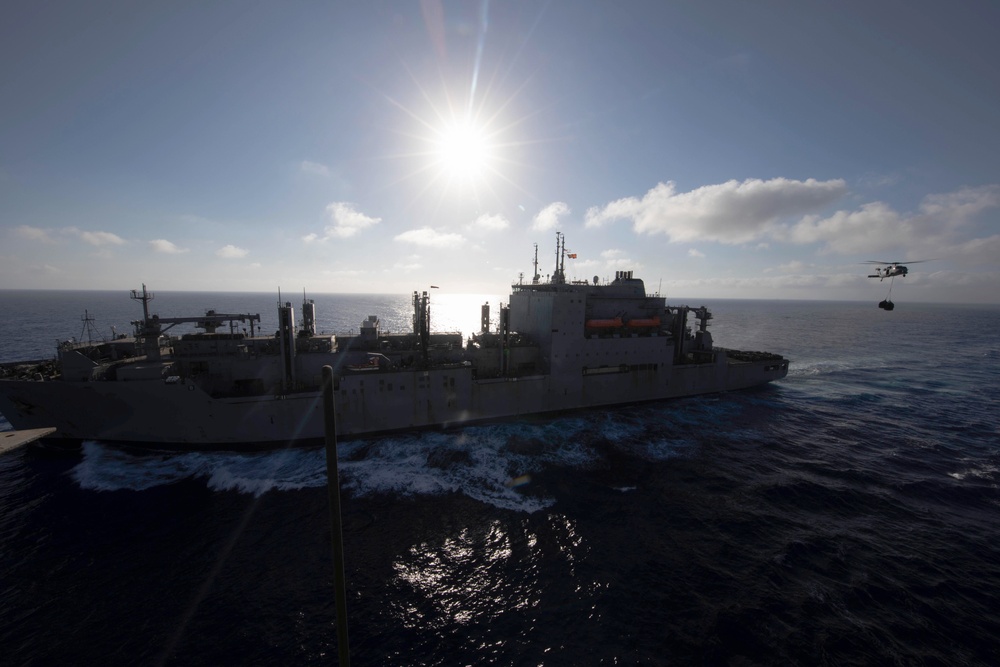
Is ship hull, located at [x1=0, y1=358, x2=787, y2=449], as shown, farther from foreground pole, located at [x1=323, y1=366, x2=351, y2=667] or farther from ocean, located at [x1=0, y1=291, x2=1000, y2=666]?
foreground pole, located at [x1=323, y1=366, x2=351, y2=667]

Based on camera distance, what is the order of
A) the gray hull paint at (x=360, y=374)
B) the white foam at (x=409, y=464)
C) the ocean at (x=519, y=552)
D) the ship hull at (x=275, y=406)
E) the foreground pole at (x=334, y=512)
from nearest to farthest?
1. the foreground pole at (x=334, y=512)
2. the ocean at (x=519, y=552)
3. the white foam at (x=409, y=464)
4. the ship hull at (x=275, y=406)
5. the gray hull paint at (x=360, y=374)

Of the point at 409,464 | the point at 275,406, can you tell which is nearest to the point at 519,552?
the point at 409,464

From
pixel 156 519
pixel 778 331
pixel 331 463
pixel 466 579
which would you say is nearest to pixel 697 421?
pixel 466 579

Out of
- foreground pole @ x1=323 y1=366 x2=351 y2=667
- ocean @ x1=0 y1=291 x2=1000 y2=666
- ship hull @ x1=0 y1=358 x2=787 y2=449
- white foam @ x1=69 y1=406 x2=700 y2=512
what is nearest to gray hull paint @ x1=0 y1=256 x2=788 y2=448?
ship hull @ x1=0 y1=358 x2=787 y2=449

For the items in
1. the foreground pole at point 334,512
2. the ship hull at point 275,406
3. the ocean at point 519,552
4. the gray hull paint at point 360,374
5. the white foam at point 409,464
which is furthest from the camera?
the gray hull paint at point 360,374

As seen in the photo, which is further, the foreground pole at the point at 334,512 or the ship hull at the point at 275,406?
the ship hull at the point at 275,406

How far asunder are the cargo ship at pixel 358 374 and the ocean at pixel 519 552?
5.96 ft

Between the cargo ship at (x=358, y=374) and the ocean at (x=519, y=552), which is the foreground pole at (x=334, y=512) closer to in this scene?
the ocean at (x=519, y=552)

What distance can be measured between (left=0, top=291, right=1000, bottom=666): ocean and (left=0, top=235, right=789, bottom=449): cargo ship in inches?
71.5

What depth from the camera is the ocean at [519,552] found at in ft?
37.4

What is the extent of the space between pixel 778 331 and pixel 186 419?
112774 mm

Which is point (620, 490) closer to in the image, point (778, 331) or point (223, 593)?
point (223, 593)

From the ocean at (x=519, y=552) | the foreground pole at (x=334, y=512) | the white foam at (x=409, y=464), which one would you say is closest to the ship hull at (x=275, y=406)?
the white foam at (x=409, y=464)

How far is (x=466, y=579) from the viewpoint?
539 inches
